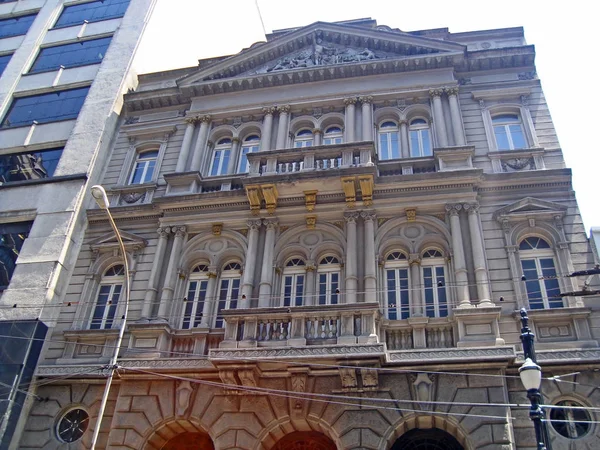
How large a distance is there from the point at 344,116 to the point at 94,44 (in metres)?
14.4

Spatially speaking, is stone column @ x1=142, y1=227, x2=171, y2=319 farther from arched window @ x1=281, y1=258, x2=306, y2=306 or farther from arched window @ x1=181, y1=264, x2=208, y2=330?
arched window @ x1=281, y1=258, x2=306, y2=306

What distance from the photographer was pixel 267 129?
2334cm

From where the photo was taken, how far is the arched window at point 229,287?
63.6 ft

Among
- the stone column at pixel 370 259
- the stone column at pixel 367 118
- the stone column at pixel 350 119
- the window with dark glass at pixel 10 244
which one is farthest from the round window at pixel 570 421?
the window with dark glass at pixel 10 244

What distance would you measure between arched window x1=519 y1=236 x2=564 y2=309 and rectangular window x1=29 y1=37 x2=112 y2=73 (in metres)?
21.4

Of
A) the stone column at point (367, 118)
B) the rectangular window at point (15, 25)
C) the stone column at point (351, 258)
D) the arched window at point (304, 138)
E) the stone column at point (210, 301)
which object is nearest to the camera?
the stone column at point (351, 258)

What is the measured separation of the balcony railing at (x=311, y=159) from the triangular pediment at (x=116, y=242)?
188 inches

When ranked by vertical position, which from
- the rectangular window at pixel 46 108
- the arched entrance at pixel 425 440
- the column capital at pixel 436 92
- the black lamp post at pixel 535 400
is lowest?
the black lamp post at pixel 535 400

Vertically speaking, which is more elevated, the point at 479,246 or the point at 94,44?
the point at 94,44

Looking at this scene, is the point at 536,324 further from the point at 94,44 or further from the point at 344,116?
the point at 94,44

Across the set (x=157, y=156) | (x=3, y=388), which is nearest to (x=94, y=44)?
(x=157, y=156)

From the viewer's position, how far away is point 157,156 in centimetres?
2461

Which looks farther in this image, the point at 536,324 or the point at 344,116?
the point at 344,116

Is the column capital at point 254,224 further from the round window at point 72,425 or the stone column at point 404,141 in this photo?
the round window at point 72,425
